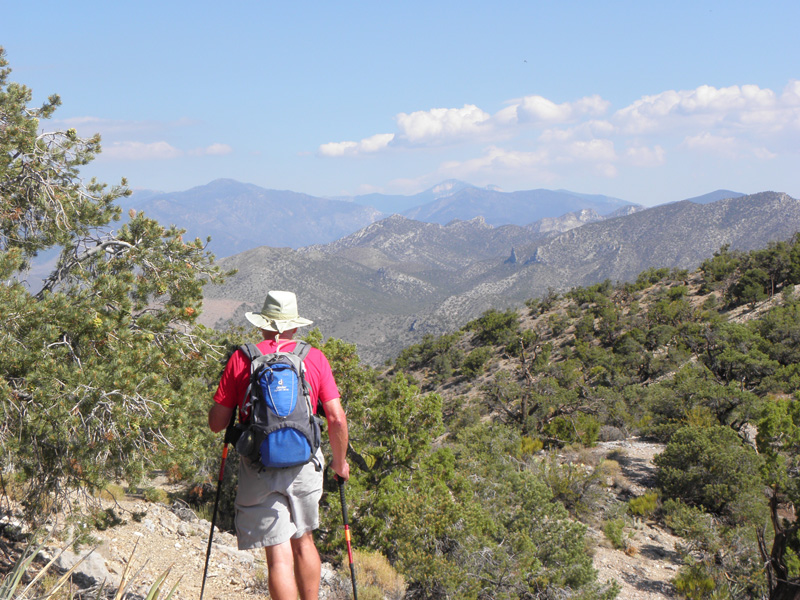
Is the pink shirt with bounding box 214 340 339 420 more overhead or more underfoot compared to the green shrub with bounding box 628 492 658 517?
more overhead

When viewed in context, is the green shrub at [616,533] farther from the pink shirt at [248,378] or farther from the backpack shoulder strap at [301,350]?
the backpack shoulder strap at [301,350]

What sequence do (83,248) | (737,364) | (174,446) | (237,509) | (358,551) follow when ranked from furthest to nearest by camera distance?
(737,364)
(358,551)
(83,248)
(174,446)
(237,509)

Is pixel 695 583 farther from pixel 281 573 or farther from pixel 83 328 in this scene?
pixel 83 328

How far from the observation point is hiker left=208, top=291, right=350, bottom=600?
11.6 ft

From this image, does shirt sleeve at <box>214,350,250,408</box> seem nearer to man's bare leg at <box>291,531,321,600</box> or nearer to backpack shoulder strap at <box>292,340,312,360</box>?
backpack shoulder strap at <box>292,340,312,360</box>

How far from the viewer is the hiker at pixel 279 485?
3.54 metres

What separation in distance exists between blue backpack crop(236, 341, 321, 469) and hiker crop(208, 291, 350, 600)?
0.40ft

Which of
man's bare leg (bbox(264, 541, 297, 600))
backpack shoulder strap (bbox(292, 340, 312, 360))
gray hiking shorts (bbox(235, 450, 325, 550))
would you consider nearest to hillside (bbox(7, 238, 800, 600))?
man's bare leg (bbox(264, 541, 297, 600))

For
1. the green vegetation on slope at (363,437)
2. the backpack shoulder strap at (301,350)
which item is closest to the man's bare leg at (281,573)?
the backpack shoulder strap at (301,350)

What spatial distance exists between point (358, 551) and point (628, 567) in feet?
16.3

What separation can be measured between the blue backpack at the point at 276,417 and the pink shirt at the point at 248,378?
0.14m

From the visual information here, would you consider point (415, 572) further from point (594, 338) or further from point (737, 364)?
point (594, 338)

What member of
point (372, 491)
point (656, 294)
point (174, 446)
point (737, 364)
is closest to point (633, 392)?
point (737, 364)

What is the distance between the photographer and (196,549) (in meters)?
7.47
